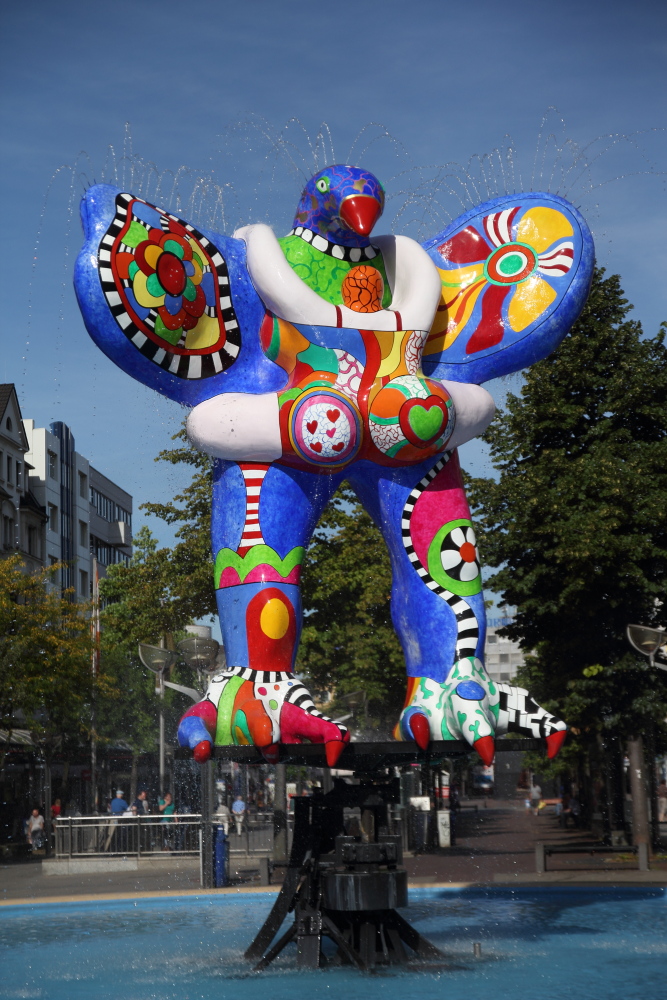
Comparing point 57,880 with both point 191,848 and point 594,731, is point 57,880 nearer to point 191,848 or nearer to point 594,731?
point 191,848

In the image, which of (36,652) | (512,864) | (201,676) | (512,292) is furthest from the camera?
(36,652)

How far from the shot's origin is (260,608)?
7.66 m

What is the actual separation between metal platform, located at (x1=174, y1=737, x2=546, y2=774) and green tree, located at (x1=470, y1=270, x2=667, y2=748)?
9895 mm

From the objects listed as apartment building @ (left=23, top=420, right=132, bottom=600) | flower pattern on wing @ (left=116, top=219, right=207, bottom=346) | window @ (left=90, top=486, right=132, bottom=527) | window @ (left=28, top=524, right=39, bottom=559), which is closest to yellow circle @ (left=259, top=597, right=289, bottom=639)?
flower pattern on wing @ (left=116, top=219, right=207, bottom=346)

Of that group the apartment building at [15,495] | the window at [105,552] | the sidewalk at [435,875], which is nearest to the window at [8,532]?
the apartment building at [15,495]

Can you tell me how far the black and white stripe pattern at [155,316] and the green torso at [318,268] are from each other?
48 centimetres

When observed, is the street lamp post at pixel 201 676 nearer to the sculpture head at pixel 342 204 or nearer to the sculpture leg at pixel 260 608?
the sculpture leg at pixel 260 608

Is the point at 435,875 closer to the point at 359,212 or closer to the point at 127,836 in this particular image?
the point at 127,836

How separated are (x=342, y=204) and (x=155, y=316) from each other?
1.45 meters

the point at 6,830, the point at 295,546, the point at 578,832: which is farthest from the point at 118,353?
the point at 6,830

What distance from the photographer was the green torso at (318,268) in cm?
812

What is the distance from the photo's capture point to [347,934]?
7.81 metres

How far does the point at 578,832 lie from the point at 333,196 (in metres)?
23.1

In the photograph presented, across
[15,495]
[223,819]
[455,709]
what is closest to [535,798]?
[15,495]
